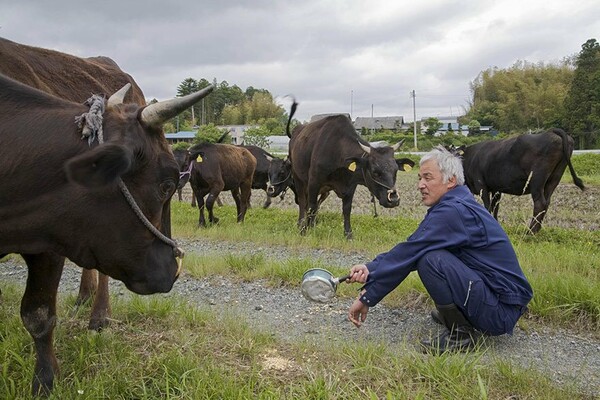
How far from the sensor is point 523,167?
33.7 ft

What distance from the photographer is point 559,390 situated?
2.72 metres

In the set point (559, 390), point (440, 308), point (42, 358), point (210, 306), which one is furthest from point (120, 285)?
point (559, 390)

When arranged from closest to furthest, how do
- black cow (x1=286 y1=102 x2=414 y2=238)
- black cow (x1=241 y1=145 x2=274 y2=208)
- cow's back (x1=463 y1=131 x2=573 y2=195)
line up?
black cow (x1=286 y1=102 x2=414 y2=238)
cow's back (x1=463 y1=131 x2=573 y2=195)
black cow (x1=241 y1=145 x2=274 y2=208)

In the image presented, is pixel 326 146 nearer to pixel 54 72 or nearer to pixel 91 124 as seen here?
pixel 54 72

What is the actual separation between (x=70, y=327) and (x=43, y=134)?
2.03 metres

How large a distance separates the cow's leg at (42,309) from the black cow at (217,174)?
23.4ft

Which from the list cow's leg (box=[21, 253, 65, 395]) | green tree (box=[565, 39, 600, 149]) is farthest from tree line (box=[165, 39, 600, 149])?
cow's leg (box=[21, 253, 65, 395])

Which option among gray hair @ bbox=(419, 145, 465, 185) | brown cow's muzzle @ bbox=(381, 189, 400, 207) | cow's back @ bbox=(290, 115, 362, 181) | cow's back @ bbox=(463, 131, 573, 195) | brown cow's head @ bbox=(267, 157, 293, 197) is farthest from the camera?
brown cow's head @ bbox=(267, 157, 293, 197)

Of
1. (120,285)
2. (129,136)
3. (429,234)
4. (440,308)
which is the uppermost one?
(129,136)

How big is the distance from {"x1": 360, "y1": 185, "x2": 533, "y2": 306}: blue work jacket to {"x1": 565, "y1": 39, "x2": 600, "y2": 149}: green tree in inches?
1531

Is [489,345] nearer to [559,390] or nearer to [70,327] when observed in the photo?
[559,390]

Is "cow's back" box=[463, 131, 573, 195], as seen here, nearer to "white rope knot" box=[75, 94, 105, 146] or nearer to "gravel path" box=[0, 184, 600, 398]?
"gravel path" box=[0, 184, 600, 398]

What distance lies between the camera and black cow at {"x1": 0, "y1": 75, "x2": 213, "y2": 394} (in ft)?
7.74

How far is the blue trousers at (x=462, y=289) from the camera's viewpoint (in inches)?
128
